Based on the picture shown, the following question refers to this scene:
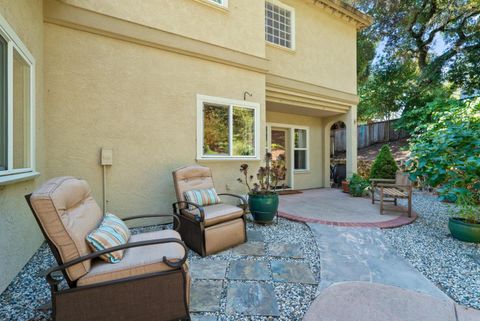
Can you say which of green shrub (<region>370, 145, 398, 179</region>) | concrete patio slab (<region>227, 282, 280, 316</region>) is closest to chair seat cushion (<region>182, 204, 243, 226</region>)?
concrete patio slab (<region>227, 282, 280, 316</region>)

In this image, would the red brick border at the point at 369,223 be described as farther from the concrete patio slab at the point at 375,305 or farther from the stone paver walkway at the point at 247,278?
the concrete patio slab at the point at 375,305

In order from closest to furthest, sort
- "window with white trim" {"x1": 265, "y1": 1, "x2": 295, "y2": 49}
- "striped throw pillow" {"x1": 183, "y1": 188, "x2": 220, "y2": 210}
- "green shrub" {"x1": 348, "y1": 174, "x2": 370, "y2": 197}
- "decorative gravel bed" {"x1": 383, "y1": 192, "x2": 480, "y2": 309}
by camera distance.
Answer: "decorative gravel bed" {"x1": 383, "y1": 192, "x2": 480, "y2": 309} < "striped throw pillow" {"x1": 183, "y1": 188, "x2": 220, "y2": 210} < "window with white trim" {"x1": 265, "y1": 1, "x2": 295, "y2": 49} < "green shrub" {"x1": 348, "y1": 174, "x2": 370, "y2": 197}

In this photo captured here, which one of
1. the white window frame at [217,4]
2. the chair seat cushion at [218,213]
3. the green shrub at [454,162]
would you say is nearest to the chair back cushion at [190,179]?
the chair seat cushion at [218,213]

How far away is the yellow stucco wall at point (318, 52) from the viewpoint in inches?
278

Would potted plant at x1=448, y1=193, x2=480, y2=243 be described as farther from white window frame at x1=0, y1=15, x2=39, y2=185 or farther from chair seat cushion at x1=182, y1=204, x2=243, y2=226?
white window frame at x1=0, y1=15, x2=39, y2=185

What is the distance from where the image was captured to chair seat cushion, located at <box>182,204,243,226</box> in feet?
11.1

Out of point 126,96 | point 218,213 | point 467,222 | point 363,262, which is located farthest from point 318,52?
point 363,262

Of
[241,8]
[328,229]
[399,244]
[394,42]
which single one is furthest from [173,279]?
[394,42]

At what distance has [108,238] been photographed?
208 centimetres

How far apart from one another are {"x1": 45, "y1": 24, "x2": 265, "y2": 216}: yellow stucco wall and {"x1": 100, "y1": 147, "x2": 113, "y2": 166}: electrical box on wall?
0.09m

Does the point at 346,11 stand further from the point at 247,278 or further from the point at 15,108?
the point at 15,108

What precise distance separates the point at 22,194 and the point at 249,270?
2.85 m

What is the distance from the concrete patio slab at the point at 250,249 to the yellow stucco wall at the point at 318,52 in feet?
16.1

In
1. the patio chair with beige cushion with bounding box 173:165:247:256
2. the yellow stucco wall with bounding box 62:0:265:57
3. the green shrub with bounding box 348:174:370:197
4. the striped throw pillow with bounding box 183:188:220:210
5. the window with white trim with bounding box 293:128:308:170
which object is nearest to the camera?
the patio chair with beige cushion with bounding box 173:165:247:256
